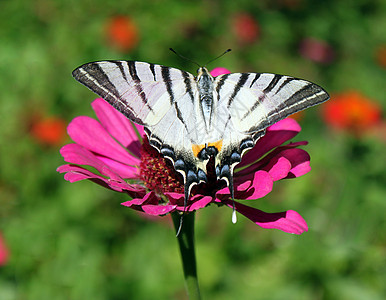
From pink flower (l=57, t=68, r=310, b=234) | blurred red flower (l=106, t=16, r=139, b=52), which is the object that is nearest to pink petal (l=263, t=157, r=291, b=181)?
pink flower (l=57, t=68, r=310, b=234)

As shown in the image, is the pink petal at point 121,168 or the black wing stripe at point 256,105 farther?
the pink petal at point 121,168

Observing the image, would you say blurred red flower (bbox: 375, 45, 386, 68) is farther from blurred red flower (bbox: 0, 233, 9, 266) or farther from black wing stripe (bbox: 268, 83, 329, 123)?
blurred red flower (bbox: 0, 233, 9, 266)

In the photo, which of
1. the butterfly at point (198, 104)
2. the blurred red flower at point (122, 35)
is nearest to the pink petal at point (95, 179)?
the butterfly at point (198, 104)

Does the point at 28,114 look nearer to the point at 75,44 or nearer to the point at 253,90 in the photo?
the point at 75,44

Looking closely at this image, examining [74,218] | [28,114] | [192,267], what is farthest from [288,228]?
[28,114]

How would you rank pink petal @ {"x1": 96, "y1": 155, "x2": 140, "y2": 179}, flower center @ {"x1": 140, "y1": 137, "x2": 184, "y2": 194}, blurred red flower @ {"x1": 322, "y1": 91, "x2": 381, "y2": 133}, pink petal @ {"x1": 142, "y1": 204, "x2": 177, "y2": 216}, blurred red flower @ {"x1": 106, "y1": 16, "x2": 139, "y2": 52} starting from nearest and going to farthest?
pink petal @ {"x1": 142, "y1": 204, "x2": 177, "y2": 216} < flower center @ {"x1": 140, "y1": 137, "x2": 184, "y2": 194} < pink petal @ {"x1": 96, "y1": 155, "x2": 140, "y2": 179} < blurred red flower @ {"x1": 322, "y1": 91, "x2": 381, "y2": 133} < blurred red flower @ {"x1": 106, "y1": 16, "x2": 139, "y2": 52}

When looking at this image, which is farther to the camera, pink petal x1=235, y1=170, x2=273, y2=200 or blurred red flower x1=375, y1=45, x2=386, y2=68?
blurred red flower x1=375, y1=45, x2=386, y2=68

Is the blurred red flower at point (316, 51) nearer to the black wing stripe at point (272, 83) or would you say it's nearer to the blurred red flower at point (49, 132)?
the blurred red flower at point (49, 132)

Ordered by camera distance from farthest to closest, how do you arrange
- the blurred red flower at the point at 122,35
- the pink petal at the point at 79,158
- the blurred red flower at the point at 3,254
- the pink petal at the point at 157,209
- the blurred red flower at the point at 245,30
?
the blurred red flower at the point at 245,30 < the blurred red flower at the point at 122,35 < the blurred red flower at the point at 3,254 < the pink petal at the point at 79,158 < the pink petal at the point at 157,209
